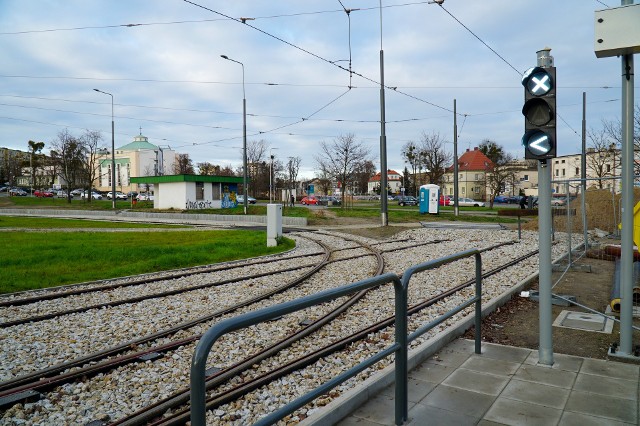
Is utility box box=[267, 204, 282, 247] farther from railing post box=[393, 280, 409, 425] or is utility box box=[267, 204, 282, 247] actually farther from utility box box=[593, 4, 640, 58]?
railing post box=[393, 280, 409, 425]

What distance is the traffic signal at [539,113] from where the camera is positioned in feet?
16.1

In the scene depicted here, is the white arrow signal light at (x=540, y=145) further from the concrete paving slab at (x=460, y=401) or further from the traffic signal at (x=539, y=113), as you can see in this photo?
the concrete paving slab at (x=460, y=401)

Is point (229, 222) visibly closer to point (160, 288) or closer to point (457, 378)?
point (160, 288)

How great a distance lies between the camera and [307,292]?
9.52 meters

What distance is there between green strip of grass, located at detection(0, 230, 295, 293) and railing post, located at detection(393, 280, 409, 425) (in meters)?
9.16

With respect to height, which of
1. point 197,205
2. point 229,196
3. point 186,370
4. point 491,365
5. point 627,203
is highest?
point 627,203

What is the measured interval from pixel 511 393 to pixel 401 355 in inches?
47.2

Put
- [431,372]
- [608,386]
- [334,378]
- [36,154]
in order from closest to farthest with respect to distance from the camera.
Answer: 1. [334,378]
2. [608,386]
3. [431,372]
4. [36,154]

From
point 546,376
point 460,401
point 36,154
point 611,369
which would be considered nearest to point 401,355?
point 460,401

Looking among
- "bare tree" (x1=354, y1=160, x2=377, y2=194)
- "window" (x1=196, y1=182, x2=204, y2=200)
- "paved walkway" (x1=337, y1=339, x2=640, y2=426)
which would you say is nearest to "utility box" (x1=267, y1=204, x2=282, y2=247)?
"paved walkway" (x1=337, y1=339, x2=640, y2=426)

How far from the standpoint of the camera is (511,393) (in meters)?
4.32

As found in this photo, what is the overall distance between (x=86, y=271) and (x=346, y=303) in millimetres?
7580

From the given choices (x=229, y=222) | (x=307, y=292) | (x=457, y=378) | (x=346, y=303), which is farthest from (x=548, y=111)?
(x=229, y=222)

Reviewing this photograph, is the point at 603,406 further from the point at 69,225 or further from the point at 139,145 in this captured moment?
the point at 139,145
